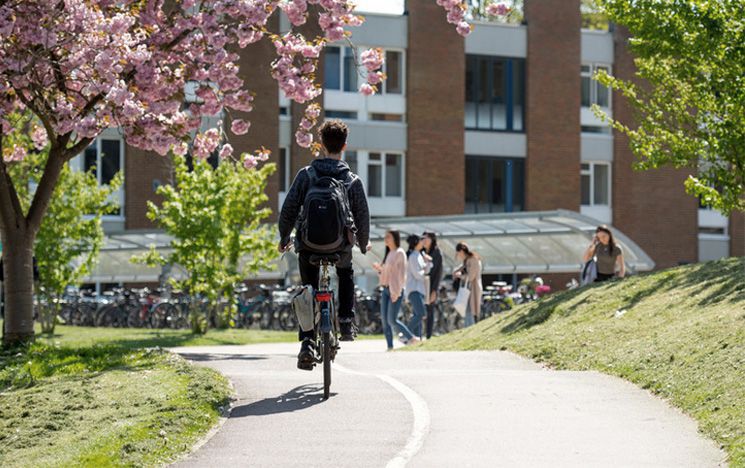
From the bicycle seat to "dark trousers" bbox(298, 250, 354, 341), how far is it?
4 centimetres

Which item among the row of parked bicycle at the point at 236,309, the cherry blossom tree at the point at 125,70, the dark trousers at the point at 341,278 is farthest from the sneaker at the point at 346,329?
the row of parked bicycle at the point at 236,309

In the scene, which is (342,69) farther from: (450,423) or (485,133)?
(450,423)

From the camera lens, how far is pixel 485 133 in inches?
2061

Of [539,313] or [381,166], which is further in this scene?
[381,166]

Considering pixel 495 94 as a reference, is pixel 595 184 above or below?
below

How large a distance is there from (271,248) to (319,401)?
68.9 feet

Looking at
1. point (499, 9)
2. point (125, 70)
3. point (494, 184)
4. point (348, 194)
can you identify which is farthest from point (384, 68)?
point (348, 194)

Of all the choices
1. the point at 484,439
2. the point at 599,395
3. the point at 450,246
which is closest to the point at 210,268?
the point at 450,246

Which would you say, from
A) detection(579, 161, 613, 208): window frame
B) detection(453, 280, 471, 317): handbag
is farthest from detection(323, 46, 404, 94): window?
detection(453, 280, 471, 317): handbag

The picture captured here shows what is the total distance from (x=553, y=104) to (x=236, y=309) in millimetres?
23203

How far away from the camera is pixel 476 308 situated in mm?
26438

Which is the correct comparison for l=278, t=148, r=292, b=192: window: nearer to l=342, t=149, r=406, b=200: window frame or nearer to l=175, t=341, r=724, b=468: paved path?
l=342, t=149, r=406, b=200: window frame

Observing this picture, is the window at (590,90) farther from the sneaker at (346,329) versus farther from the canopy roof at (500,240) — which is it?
the sneaker at (346,329)

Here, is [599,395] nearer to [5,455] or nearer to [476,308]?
[5,455]
